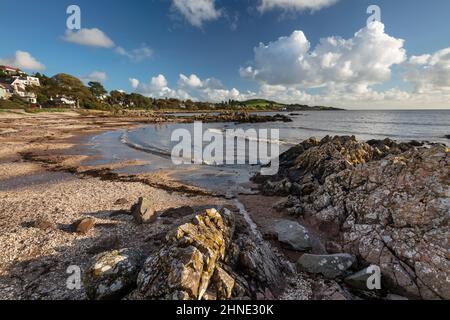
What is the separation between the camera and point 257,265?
6.62 metres

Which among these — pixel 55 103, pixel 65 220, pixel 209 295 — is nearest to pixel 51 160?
pixel 65 220

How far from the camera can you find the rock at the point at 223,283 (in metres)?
5.57

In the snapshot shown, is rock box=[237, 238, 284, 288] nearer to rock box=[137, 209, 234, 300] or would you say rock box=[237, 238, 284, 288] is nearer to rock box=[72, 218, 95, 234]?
rock box=[137, 209, 234, 300]

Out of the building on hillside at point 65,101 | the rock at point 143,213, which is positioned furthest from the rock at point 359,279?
the building on hillside at point 65,101

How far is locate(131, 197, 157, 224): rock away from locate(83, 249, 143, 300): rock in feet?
12.4

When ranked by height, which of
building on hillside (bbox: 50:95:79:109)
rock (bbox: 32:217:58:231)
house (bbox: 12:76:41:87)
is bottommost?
rock (bbox: 32:217:58:231)

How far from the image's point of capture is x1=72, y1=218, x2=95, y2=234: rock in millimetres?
9359

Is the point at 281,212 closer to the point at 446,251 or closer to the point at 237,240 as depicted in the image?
the point at 237,240

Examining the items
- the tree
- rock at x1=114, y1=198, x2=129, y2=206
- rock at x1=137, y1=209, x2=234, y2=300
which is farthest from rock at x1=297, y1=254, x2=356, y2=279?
the tree

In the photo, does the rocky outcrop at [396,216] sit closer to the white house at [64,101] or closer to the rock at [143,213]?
the rock at [143,213]

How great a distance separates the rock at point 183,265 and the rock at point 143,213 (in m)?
4.10

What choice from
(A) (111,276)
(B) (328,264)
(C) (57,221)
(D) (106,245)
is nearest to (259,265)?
(B) (328,264)

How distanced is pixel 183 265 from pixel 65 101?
412ft
